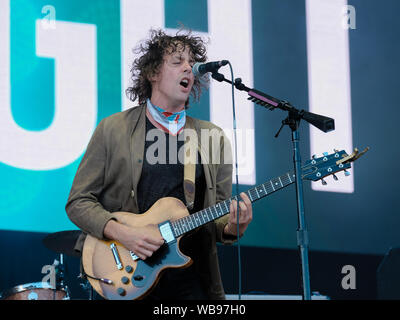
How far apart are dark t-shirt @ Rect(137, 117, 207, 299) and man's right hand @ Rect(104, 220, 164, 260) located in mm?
141

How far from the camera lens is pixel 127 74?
485cm

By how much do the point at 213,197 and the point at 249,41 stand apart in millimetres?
2272

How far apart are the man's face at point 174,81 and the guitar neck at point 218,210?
2.13 feet

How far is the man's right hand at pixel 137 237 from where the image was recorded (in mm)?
3141

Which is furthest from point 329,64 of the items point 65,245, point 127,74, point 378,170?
point 65,245

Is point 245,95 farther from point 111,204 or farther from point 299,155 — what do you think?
point 299,155

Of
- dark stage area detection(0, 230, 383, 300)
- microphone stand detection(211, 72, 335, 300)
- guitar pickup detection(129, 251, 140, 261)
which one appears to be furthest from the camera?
dark stage area detection(0, 230, 383, 300)

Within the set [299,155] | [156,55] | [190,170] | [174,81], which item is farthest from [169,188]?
[156,55]

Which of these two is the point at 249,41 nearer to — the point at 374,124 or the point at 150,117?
the point at 374,124

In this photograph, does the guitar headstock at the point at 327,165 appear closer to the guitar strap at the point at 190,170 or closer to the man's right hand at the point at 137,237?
the guitar strap at the point at 190,170

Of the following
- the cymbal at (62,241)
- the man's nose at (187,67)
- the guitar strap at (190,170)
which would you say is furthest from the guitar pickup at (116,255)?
the man's nose at (187,67)

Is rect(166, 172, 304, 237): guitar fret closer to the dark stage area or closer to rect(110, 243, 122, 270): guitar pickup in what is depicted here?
rect(110, 243, 122, 270): guitar pickup

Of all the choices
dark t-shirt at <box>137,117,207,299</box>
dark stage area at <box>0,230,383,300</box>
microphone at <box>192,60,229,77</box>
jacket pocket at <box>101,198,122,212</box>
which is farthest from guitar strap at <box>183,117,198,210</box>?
dark stage area at <box>0,230,383,300</box>

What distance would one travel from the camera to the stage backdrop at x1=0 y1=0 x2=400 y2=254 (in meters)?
4.57
